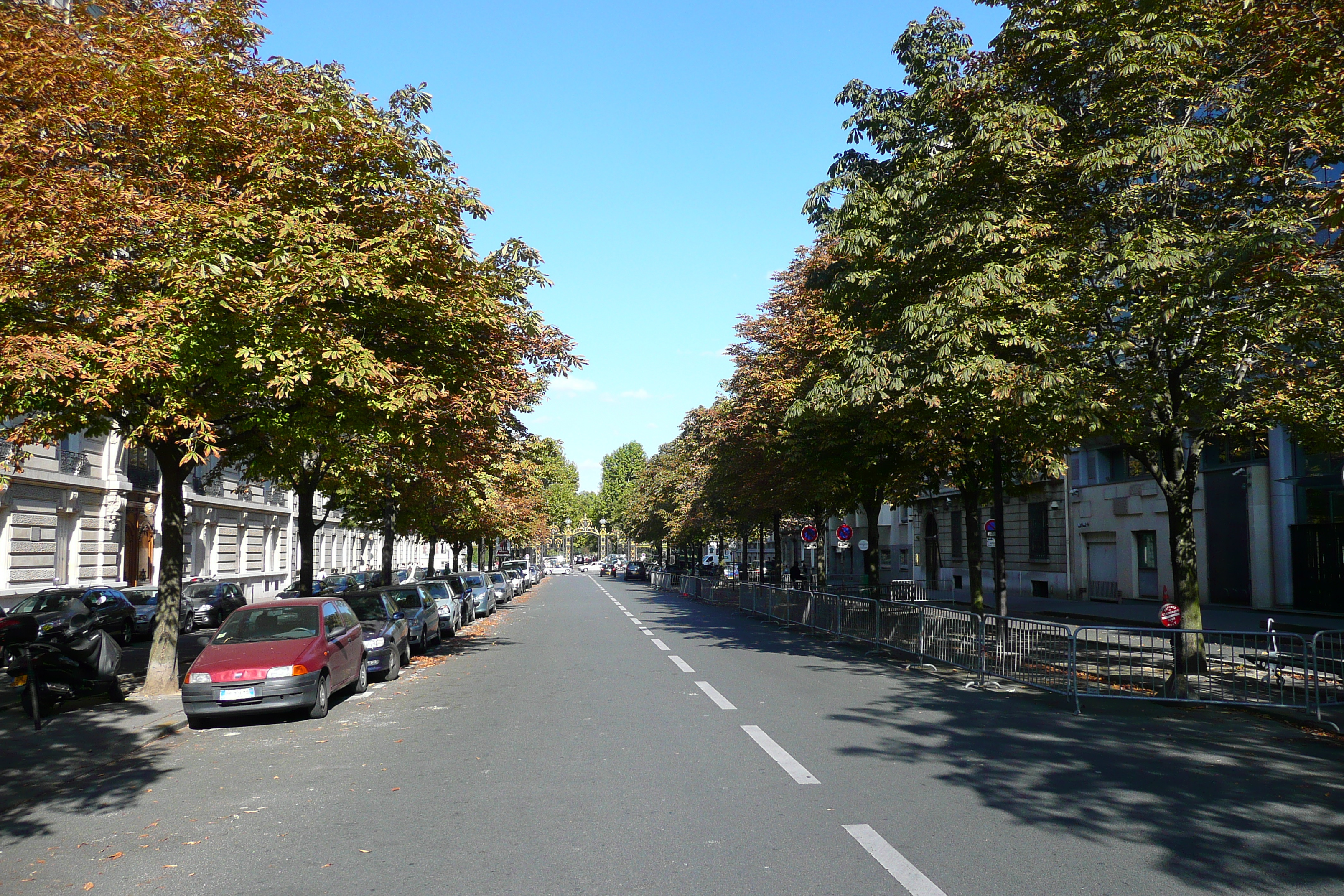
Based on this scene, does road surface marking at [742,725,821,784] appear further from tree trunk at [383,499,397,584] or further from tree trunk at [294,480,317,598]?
tree trunk at [383,499,397,584]

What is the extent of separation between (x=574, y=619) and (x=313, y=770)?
67.5 feet

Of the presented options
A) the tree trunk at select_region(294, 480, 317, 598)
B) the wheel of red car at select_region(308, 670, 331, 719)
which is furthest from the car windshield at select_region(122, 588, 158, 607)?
the wheel of red car at select_region(308, 670, 331, 719)

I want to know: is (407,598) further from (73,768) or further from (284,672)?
(73,768)

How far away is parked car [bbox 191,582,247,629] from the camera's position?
2575 centimetres

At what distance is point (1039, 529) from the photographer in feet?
130

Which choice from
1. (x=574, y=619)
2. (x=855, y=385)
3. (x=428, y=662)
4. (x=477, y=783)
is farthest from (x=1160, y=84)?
(x=574, y=619)

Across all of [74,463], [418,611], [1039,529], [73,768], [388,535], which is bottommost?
[73,768]

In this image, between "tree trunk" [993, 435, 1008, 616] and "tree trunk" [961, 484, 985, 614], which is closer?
"tree trunk" [993, 435, 1008, 616]

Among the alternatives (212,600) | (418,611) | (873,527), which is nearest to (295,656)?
(418,611)

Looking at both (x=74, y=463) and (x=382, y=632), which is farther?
(x=74, y=463)

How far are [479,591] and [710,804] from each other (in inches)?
1001

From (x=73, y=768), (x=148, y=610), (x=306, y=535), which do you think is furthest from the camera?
(x=148, y=610)

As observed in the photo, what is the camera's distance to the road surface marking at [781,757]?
7.39 m

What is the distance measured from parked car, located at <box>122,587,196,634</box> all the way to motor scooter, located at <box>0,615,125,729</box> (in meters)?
11.1
